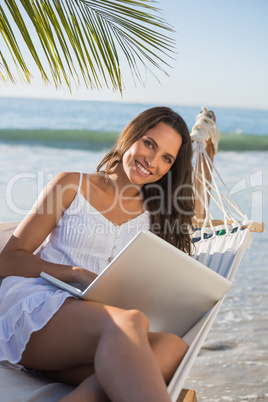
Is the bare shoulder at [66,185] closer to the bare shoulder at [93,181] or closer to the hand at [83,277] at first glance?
the bare shoulder at [93,181]

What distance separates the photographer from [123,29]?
60.9 inches

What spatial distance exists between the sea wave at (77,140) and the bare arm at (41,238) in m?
9.84

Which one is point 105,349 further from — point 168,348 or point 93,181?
point 93,181

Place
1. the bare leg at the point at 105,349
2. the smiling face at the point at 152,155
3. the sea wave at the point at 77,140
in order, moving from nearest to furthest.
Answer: the bare leg at the point at 105,349
the smiling face at the point at 152,155
the sea wave at the point at 77,140

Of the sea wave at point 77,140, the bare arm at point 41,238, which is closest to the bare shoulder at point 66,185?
the bare arm at point 41,238

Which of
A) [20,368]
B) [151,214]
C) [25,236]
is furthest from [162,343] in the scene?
[151,214]

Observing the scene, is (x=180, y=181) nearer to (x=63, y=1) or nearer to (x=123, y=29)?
(x=123, y=29)

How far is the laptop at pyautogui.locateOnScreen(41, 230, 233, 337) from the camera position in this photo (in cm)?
109

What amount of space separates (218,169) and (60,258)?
802 cm

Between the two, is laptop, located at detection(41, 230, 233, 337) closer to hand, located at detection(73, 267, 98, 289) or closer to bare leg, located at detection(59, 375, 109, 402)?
hand, located at detection(73, 267, 98, 289)

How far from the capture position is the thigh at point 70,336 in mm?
1050

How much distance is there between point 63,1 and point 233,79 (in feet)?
47.0

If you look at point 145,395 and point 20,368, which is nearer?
point 145,395

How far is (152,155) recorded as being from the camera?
1586mm
